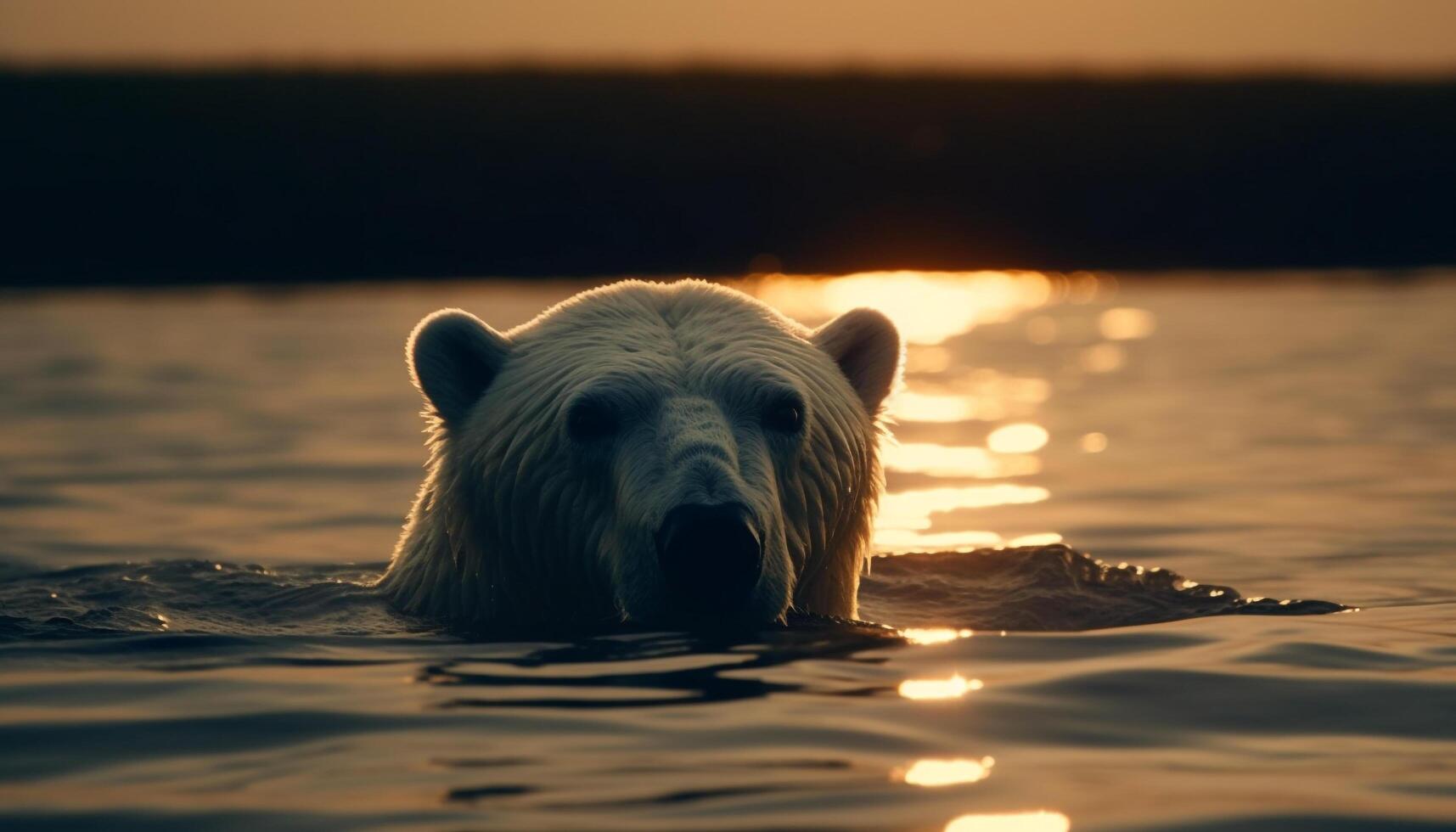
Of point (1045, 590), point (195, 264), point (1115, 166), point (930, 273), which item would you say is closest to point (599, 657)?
point (1045, 590)

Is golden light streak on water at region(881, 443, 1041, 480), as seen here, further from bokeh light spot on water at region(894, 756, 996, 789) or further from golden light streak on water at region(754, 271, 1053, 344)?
bokeh light spot on water at region(894, 756, 996, 789)

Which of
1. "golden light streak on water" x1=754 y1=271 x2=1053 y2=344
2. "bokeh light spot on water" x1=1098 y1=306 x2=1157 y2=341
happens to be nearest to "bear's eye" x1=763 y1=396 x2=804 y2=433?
"golden light streak on water" x1=754 y1=271 x2=1053 y2=344

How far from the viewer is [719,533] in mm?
5031

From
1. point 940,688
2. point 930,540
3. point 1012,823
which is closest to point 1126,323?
point 930,540

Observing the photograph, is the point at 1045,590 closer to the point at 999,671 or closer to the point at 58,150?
the point at 999,671

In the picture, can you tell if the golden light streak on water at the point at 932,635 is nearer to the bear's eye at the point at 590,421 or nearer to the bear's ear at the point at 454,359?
the bear's eye at the point at 590,421

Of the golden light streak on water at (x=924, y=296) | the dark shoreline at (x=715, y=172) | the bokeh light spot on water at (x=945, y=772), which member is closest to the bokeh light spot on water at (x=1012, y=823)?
the bokeh light spot on water at (x=945, y=772)

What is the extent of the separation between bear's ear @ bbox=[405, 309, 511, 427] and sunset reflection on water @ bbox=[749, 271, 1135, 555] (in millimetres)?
1316

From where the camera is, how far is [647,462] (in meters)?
5.38

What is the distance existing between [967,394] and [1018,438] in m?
3.30

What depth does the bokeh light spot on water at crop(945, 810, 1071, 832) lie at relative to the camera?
3746mm

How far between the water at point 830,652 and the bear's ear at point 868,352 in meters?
0.83

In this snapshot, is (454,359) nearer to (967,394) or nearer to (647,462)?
(647,462)

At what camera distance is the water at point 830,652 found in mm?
4031
